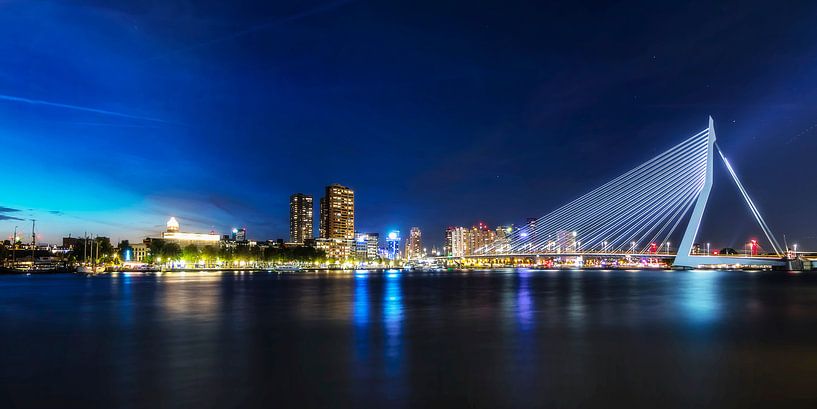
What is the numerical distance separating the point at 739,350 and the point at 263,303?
30.4 metres

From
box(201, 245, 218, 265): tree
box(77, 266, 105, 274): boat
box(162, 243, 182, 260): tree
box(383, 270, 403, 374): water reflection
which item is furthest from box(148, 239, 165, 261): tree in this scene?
box(383, 270, 403, 374): water reflection

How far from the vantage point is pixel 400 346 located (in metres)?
20.4

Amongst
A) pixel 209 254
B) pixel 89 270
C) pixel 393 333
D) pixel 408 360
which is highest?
pixel 209 254

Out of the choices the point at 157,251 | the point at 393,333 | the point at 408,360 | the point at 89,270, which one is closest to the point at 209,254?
the point at 157,251

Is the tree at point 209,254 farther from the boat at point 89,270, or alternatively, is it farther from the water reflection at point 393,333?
the water reflection at point 393,333

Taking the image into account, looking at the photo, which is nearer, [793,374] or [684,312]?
[793,374]

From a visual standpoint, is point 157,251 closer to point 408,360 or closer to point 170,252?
point 170,252

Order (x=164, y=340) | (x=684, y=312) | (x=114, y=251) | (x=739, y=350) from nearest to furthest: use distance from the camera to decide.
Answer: (x=739, y=350) < (x=164, y=340) < (x=684, y=312) < (x=114, y=251)

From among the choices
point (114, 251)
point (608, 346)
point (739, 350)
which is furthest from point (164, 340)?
point (114, 251)

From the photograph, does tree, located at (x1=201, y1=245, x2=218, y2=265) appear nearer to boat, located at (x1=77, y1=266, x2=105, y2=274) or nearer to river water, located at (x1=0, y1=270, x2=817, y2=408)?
boat, located at (x1=77, y1=266, x2=105, y2=274)

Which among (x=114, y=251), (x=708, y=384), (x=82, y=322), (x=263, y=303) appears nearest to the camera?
(x=708, y=384)

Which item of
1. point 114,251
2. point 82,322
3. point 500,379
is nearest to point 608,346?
point 500,379

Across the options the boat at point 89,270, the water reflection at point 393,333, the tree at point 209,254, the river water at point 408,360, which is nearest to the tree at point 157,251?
the tree at point 209,254

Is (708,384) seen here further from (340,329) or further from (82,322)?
(82,322)
